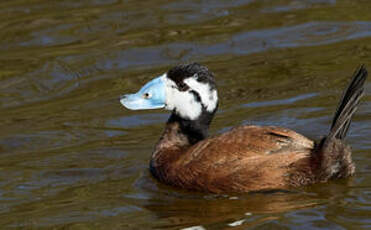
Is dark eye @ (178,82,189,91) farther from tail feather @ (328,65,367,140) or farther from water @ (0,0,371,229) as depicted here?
tail feather @ (328,65,367,140)

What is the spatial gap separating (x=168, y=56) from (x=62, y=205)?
410 centimetres

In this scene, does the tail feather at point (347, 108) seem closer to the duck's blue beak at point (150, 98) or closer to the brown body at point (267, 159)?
the brown body at point (267, 159)

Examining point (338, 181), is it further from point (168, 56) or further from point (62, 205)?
point (168, 56)

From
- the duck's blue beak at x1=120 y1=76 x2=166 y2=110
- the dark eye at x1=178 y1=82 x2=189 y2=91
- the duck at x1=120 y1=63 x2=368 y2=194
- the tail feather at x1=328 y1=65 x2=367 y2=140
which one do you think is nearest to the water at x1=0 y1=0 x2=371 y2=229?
the duck at x1=120 y1=63 x2=368 y2=194

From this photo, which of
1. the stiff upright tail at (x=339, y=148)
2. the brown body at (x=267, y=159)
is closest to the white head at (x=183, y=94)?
the brown body at (x=267, y=159)

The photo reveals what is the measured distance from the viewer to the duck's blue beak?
7.63 meters

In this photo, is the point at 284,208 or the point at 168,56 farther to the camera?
the point at 168,56

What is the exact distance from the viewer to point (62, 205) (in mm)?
7211

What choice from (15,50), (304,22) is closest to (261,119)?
(304,22)

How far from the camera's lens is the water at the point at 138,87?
6867 mm

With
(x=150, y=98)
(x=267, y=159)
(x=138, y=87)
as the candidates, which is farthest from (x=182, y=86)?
(x=138, y=87)

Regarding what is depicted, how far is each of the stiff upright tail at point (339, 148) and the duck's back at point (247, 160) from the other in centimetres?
11

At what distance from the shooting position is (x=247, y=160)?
6855mm

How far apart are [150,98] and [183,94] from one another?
1.00 ft
